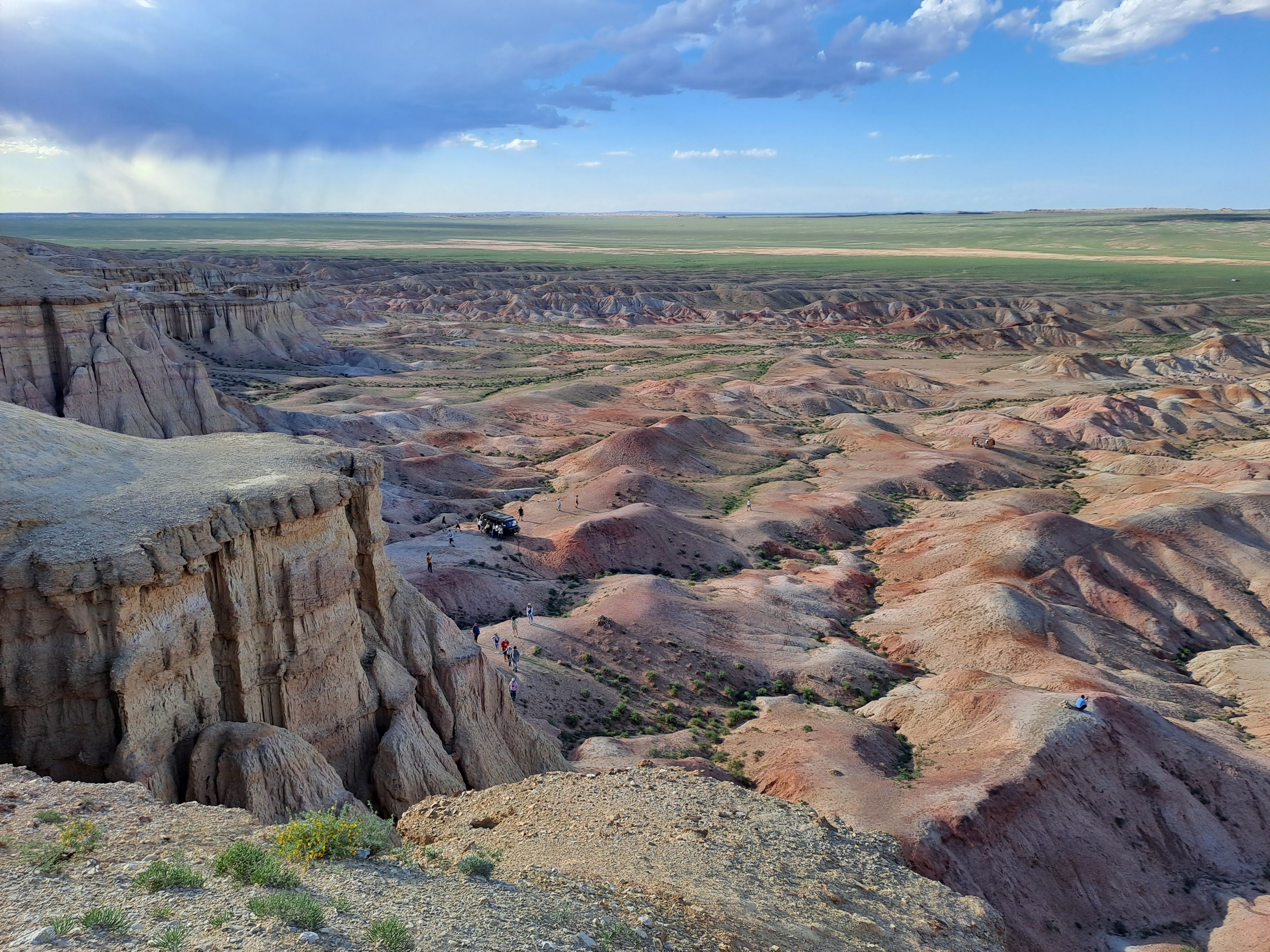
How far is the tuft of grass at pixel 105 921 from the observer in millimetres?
7832

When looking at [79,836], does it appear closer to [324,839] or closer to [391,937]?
[324,839]

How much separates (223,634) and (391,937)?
24.4 feet

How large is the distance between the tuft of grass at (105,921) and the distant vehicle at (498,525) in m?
33.1

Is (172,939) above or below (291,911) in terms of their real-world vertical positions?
above

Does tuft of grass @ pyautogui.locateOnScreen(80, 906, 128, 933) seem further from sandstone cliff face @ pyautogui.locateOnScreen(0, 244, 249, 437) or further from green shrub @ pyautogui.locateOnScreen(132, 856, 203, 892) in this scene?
sandstone cliff face @ pyautogui.locateOnScreen(0, 244, 249, 437)

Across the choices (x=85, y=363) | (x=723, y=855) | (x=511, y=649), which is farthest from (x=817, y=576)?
(x=85, y=363)

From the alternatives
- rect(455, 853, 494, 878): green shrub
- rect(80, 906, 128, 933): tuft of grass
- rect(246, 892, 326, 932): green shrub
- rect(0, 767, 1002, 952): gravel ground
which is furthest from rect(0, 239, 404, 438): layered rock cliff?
Result: rect(246, 892, 326, 932): green shrub

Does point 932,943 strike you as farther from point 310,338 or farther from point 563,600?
point 310,338

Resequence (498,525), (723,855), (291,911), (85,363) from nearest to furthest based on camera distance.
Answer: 1. (291,911)
2. (723,855)
3. (85,363)
4. (498,525)

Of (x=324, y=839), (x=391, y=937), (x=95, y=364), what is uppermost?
(x=95, y=364)

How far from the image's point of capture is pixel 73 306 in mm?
39031

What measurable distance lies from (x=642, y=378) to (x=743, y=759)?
6985 cm

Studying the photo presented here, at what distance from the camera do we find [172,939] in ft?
25.3

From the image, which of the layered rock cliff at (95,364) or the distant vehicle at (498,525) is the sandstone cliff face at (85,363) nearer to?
the layered rock cliff at (95,364)
